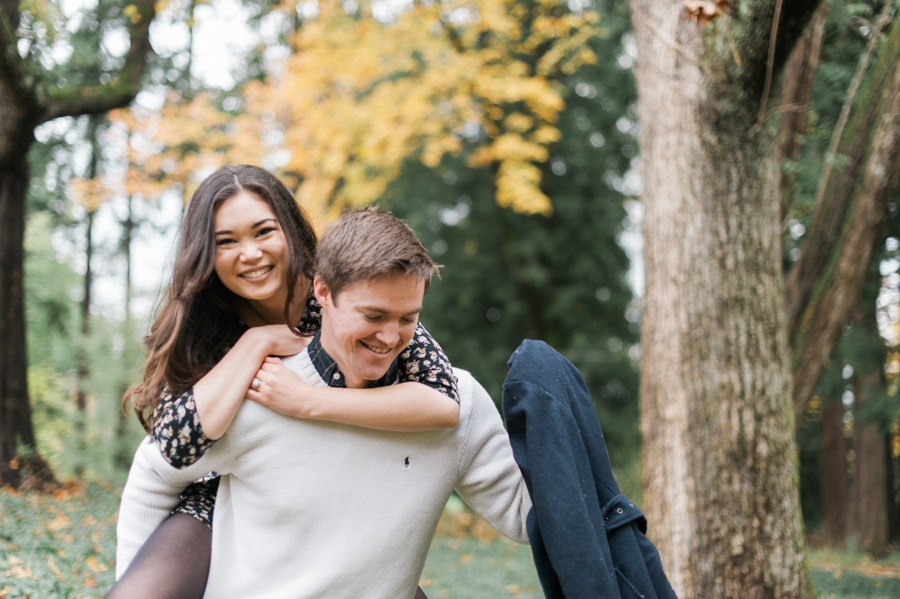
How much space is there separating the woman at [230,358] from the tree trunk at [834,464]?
8896 mm

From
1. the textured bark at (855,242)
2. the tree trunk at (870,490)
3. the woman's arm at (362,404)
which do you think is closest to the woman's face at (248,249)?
the woman's arm at (362,404)

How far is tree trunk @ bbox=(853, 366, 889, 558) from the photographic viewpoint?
301 inches

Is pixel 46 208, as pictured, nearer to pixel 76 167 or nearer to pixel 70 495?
pixel 76 167

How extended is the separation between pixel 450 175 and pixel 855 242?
288 inches

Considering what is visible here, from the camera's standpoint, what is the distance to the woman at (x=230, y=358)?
5.60 feet

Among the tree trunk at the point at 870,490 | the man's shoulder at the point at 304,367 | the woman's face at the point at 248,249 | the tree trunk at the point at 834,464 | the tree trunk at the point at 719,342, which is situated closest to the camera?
the man's shoulder at the point at 304,367

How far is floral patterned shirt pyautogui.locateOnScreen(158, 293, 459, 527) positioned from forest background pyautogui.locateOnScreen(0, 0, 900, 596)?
1711mm

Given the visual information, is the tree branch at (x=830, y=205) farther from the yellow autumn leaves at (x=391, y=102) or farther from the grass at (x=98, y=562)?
the yellow autumn leaves at (x=391, y=102)

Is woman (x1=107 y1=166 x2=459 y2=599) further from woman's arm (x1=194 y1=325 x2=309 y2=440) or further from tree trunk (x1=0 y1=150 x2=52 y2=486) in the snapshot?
tree trunk (x1=0 y1=150 x2=52 y2=486)

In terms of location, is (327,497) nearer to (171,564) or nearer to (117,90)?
(171,564)

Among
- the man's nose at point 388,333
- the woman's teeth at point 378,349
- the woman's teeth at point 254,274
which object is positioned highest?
the woman's teeth at point 254,274

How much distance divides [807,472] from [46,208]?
12.3 meters

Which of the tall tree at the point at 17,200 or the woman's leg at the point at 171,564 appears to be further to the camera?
the tall tree at the point at 17,200

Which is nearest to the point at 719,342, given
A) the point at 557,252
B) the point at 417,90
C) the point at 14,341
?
the point at 14,341
